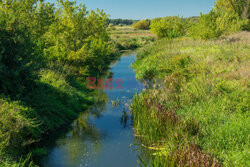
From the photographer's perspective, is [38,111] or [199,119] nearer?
[199,119]

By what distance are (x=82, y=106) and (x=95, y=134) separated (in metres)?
3.63

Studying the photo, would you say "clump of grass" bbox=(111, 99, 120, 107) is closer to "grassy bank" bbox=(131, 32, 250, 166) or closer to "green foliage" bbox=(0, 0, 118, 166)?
"green foliage" bbox=(0, 0, 118, 166)

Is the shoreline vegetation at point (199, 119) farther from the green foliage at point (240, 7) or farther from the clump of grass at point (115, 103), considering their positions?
the green foliage at point (240, 7)

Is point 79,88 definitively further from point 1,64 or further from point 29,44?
Answer: point 1,64

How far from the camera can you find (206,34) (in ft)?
85.8

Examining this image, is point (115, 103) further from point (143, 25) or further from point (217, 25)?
point (143, 25)

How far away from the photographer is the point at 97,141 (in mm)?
9727

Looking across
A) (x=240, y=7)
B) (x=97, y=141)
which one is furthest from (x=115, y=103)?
(x=240, y=7)

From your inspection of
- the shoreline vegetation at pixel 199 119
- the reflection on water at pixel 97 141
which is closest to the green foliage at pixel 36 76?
the reflection on water at pixel 97 141

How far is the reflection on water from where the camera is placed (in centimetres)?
830

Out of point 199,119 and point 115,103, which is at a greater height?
point 199,119

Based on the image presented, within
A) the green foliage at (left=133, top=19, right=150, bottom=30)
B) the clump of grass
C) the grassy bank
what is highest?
the green foliage at (left=133, top=19, right=150, bottom=30)

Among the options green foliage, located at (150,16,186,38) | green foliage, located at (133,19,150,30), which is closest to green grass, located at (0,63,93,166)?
green foliage, located at (150,16,186,38)

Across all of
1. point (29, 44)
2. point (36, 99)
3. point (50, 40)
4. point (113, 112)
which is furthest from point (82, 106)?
point (50, 40)
